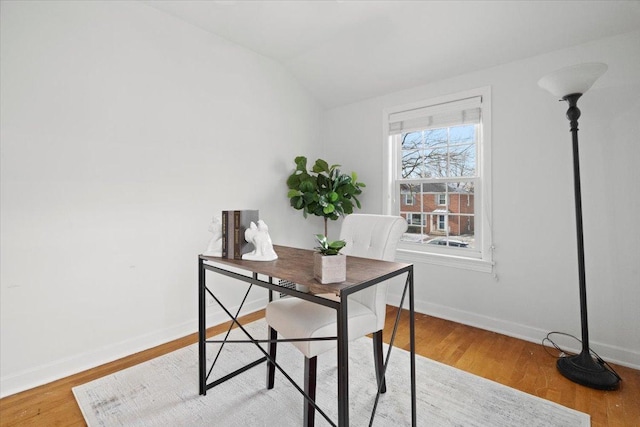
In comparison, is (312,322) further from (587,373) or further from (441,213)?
(441,213)

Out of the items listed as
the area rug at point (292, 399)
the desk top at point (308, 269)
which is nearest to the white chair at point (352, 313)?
the area rug at point (292, 399)

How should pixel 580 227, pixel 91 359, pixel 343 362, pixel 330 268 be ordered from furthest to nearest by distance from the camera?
pixel 91 359 → pixel 580 227 → pixel 330 268 → pixel 343 362

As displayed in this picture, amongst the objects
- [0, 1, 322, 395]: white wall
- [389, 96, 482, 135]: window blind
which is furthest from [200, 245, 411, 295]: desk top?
[389, 96, 482, 135]: window blind

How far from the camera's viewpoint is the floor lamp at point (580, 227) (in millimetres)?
1874

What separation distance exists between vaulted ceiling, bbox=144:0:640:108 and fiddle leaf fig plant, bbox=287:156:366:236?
104 cm

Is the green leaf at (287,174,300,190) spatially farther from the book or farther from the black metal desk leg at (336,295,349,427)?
the black metal desk leg at (336,295,349,427)

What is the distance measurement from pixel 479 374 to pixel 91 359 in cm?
262

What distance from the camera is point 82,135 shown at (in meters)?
2.11

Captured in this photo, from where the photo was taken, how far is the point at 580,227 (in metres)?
2.04

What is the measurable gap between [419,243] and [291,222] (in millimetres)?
1416

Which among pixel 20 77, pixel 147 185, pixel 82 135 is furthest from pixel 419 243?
pixel 20 77

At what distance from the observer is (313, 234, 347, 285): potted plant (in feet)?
3.71

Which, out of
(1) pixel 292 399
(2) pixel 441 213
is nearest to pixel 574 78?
(2) pixel 441 213

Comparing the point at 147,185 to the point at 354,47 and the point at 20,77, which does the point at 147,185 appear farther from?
the point at 354,47
